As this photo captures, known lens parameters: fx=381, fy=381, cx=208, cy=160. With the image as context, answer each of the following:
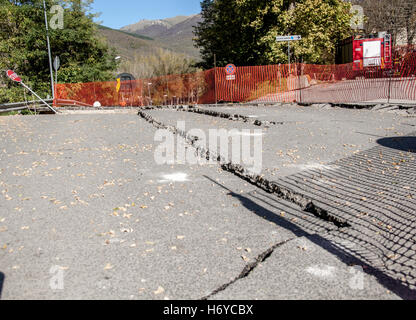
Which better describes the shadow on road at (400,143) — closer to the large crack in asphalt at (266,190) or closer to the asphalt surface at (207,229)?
the asphalt surface at (207,229)

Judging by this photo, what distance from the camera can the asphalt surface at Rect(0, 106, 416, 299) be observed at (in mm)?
3158

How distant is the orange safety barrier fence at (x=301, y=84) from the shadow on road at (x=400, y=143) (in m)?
8.56

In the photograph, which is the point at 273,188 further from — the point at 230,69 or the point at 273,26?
the point at 273,26

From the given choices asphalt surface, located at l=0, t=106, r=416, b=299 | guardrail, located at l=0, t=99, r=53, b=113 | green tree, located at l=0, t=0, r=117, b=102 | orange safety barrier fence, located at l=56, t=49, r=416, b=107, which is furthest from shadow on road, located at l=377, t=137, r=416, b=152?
green tree, located at l=0, t=0, r=117, b=102

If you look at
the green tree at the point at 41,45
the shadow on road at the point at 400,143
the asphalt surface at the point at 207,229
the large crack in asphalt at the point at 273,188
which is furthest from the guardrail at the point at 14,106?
the shadow on road at the point at 400,143

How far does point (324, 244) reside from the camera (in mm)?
3852

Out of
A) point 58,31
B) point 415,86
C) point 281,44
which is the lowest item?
point 415,86

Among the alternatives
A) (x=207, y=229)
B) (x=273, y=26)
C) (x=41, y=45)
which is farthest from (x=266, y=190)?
(x=41, y=45)

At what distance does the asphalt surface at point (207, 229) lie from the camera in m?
3.16

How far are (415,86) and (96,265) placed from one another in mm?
17593

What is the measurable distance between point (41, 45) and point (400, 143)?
124 feet

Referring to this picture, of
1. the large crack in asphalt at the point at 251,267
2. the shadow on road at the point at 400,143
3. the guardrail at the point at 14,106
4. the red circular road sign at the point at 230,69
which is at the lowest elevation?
the large crack in asphalt at the point at 251,267

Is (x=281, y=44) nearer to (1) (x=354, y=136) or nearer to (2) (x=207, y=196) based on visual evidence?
(1) (x=354, y=136)
